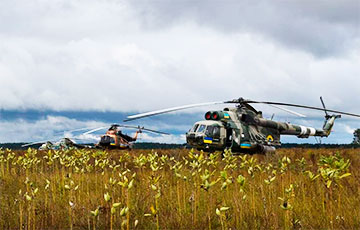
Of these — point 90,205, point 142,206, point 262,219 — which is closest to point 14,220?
point 90,205

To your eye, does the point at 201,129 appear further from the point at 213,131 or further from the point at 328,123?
the point at 328,123

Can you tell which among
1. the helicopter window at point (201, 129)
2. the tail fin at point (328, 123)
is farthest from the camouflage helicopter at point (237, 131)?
the tail fin at point (328, 123)

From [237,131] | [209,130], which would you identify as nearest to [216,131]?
[209,130]

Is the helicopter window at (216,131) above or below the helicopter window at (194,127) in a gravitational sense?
below

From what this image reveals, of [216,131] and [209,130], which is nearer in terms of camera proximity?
[209,130]

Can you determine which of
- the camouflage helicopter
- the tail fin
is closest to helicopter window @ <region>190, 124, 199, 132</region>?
the camouflage helicopter

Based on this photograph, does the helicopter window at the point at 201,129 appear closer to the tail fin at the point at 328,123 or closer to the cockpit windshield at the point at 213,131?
the cockpit windshield at the point at 213,131

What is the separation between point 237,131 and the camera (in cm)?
1873

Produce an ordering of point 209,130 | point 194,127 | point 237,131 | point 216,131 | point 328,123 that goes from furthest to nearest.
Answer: point 328,123, point 237,131, point 194,127, point 216,131, point 209,130

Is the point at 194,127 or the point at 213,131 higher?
the point at 194,127

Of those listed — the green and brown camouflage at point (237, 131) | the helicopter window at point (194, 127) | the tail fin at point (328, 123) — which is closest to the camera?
the green and brown camouflage at point (237, 131)

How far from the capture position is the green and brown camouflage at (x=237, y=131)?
58.5 ft

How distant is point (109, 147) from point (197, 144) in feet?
48.2

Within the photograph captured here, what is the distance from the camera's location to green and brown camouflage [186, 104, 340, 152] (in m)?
17.8
